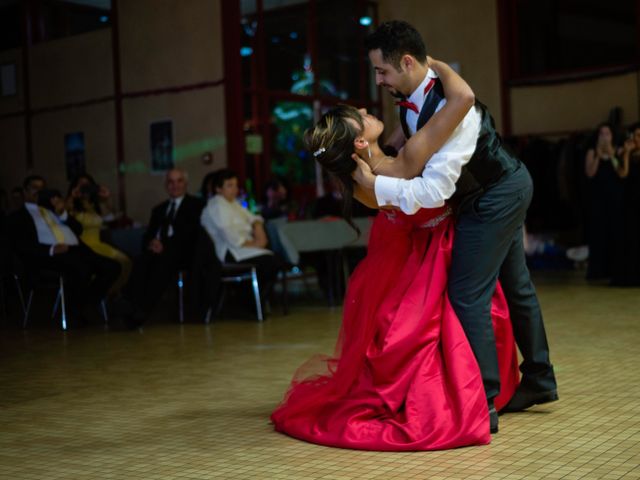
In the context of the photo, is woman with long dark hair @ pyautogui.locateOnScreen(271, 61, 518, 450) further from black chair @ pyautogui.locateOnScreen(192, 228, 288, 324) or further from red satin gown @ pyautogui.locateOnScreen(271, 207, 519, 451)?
black chair @ pyautogui.locateOnScreen(192, 228, 288, 324)

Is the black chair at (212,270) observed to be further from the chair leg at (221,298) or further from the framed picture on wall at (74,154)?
the framed picture on wall at (74,154)

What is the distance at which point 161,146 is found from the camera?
10.4 meters

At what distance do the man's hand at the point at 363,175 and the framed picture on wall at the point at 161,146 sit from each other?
7.25m

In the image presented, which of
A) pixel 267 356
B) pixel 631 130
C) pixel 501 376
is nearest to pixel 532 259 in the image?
pixel 631 130

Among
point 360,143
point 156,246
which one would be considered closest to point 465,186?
point 360,143

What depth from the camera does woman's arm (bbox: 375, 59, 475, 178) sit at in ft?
10.0

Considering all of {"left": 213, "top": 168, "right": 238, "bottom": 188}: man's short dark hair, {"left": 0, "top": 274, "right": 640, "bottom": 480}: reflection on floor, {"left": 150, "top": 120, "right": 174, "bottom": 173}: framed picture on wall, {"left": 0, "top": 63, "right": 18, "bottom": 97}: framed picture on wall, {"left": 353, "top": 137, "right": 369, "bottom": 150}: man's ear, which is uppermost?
{"left": 0, "top": 63, "right": 18, "bottom": 97}: framed picture on wall

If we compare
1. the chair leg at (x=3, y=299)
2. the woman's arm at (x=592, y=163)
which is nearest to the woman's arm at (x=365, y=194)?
the chair leg at (x=3, y=299)

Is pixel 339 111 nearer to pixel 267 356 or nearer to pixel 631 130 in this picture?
pixel 267 356

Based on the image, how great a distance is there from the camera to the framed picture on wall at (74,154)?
36.4ft

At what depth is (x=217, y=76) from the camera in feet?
32.2

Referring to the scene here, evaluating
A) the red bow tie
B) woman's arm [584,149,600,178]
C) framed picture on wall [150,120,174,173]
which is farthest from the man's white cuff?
framed picture on wall [150,120,174,173]

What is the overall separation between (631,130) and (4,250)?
5014 millimetres

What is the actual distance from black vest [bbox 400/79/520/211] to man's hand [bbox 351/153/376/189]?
21 centimetres
